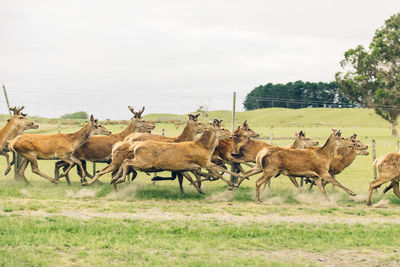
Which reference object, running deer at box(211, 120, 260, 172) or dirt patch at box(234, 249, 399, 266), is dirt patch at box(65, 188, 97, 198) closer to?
running deer at box(211, 120, 260, 172)

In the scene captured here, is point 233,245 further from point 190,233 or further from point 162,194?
point 162,194

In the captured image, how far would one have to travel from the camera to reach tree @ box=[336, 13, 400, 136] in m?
49.8

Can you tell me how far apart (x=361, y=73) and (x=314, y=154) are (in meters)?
40.7

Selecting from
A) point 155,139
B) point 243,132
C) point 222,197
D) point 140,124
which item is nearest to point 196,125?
point 155,139

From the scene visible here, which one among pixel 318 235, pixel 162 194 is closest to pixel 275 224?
pixel 318 235

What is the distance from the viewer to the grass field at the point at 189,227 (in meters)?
8.70

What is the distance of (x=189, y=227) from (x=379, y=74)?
43917 mm

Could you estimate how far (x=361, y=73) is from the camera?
5334 cm

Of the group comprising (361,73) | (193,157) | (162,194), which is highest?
(361,73)

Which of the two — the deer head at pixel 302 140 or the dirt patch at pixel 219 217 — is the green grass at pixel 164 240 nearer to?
the dirt patch at pixel 219 217

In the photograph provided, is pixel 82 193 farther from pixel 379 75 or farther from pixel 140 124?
pixel 379 75

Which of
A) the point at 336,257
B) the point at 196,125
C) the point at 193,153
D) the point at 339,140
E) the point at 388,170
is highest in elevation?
the point at 196,125

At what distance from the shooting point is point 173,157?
48.9 ft

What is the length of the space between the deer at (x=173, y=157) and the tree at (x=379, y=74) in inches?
1456
